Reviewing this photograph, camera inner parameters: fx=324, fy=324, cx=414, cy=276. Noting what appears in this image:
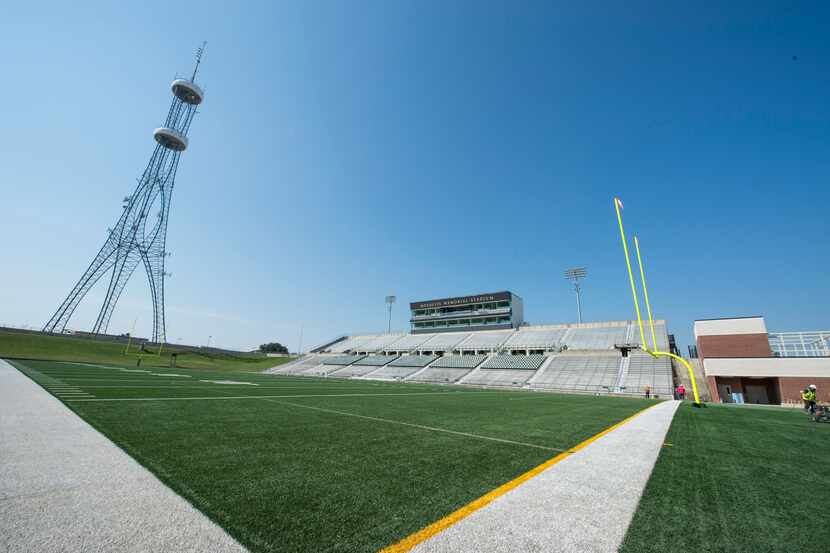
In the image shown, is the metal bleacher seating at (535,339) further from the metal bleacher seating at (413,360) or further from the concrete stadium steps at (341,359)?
the concrete stadium steps at (341,359)

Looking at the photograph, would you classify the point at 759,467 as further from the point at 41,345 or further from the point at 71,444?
the point at 41,345

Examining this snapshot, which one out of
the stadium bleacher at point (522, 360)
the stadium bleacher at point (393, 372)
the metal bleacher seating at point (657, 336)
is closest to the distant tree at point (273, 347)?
the stadium bleacher at point (522, 360)

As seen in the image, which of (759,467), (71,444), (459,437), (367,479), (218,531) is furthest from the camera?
(459,437)

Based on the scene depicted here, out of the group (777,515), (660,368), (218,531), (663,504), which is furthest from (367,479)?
(660,368)

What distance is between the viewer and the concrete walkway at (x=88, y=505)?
69.2 inches

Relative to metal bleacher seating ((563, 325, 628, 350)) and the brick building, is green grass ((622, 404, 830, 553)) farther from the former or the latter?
metal bleacher seating ((563, 325, 628, 350))

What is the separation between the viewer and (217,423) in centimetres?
576

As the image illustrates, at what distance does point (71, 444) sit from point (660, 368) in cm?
3641

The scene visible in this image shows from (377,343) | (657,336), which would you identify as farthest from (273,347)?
(657,336)

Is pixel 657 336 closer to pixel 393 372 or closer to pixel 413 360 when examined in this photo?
pixel 413 360

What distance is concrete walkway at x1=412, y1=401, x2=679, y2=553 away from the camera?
1.97m

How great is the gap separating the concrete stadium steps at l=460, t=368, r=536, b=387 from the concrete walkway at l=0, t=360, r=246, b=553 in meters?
30.3

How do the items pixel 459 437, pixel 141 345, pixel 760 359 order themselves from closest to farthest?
pixel 459 437 → pixel 760 359 → pixel 141 345

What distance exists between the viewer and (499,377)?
108ft
